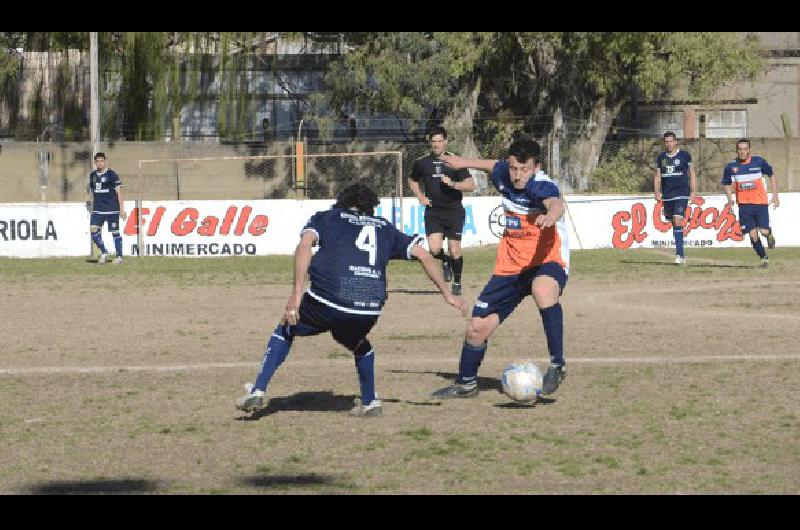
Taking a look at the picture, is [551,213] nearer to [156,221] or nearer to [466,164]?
[466,164]

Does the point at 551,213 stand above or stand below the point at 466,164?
below

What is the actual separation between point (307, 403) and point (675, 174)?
14.2 m

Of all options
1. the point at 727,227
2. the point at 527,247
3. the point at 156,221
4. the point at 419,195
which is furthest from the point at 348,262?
the point at 727,227

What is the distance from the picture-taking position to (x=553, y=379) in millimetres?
10273

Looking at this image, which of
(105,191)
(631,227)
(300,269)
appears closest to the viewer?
(300,269)

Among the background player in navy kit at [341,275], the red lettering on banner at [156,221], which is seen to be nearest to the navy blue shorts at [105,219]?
the red lettering on banner at [156,221]

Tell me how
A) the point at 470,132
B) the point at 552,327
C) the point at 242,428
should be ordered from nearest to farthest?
the point at 242,428 < the point at 552,327 < the point at 470,132

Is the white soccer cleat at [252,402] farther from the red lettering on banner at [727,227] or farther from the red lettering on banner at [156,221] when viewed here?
the red lettering on banner at [727,227]

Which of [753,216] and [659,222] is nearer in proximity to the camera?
[753,216]

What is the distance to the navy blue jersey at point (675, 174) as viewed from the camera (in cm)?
2309

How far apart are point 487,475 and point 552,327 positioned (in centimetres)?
279
